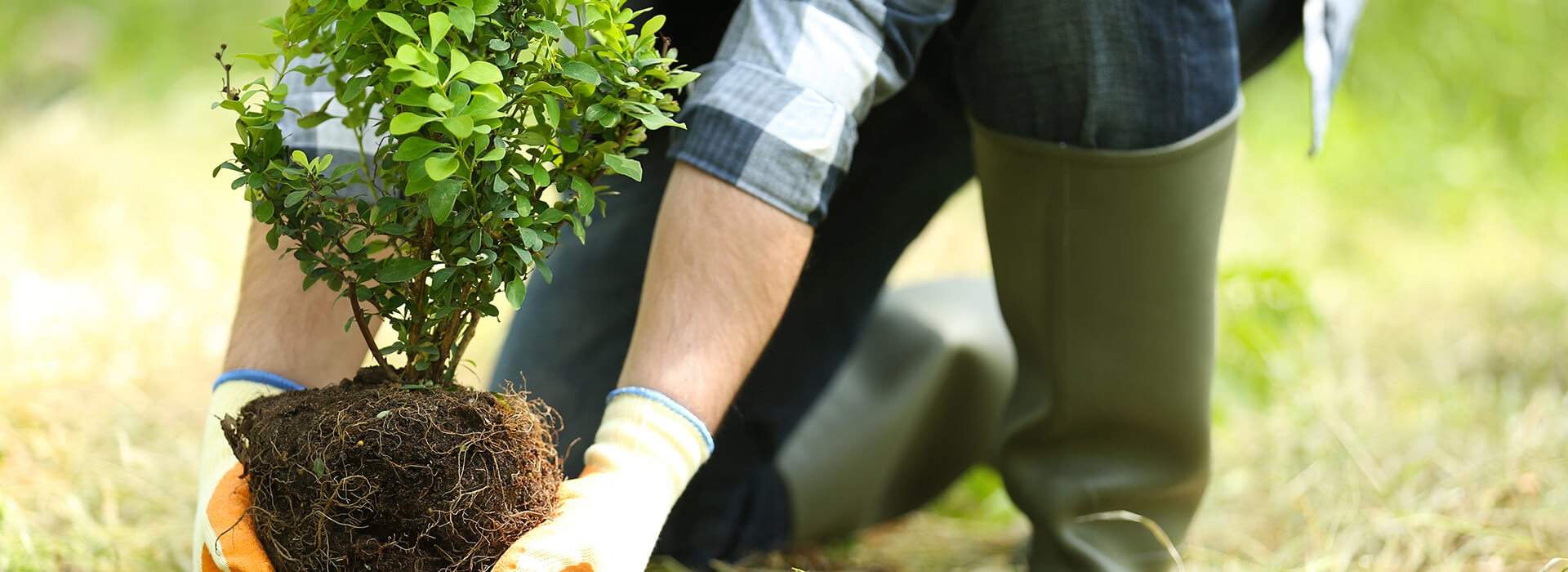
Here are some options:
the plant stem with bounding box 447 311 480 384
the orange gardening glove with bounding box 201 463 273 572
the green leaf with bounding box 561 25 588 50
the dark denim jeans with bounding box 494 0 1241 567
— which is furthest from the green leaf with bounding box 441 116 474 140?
the dark denim jeans with bounding box 494 0 1241 567

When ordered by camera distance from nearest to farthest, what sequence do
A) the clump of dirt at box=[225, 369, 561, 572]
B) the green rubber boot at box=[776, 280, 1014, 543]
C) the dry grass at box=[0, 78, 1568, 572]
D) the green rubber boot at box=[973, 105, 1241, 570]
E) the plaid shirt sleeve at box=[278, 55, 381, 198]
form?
the clump of dirt at box=[225, 369, 561, 572]
the plaid shirt sleeve at box=[278, 55, 381, 198]
the green rubber boot at box=[973, 105, 1241, 570]
the dry grass at box=[0, 78, 1568, 572]
the green rubber boot at box=[776, 280, 1014, 543]

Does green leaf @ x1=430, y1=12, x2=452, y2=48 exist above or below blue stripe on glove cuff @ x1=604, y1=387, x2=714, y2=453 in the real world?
above

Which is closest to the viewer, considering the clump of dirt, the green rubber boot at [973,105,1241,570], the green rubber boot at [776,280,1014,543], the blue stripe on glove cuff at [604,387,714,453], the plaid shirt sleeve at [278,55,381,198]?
the clump of dirt

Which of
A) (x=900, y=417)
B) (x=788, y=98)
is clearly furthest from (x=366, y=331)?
(x=900, y=417)

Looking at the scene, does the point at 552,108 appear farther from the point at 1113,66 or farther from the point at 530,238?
the point at 1113,66

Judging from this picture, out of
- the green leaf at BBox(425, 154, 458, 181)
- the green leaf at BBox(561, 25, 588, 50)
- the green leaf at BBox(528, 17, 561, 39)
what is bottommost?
the green leaf at BBox(425, 154, 458, 181)

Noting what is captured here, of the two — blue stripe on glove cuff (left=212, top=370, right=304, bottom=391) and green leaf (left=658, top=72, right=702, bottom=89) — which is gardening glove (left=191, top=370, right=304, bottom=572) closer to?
blue stripe on glove cuff (left=212, top=370, right=304, bottom=391)

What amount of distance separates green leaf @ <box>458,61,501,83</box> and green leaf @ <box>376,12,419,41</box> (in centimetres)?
4

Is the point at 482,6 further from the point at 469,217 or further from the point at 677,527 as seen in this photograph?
the point at 677,527

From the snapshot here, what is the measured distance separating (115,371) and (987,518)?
1.63 metres

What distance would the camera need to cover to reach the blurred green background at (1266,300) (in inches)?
61.1

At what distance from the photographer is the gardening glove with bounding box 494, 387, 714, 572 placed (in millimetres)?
766

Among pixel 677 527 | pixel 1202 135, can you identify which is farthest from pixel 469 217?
pixel 677 527

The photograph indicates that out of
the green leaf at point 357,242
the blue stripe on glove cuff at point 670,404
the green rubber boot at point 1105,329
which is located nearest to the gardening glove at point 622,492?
the blue stripe on glove cuff at point 670,404
